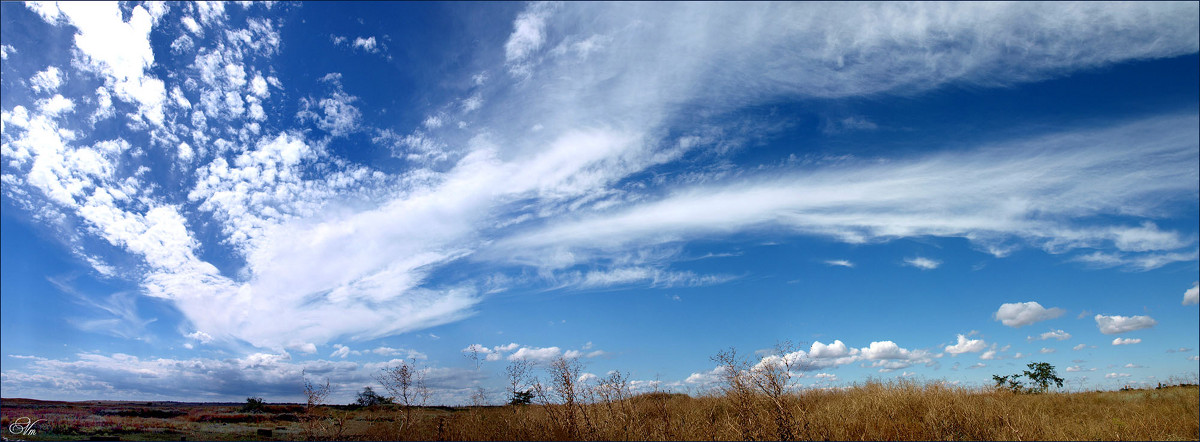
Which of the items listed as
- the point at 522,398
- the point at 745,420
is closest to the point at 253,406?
the point at 522,398

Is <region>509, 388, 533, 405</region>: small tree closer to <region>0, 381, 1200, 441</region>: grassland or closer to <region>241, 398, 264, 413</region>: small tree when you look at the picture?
<region>0, 381, 1200, 441</region>: grassland

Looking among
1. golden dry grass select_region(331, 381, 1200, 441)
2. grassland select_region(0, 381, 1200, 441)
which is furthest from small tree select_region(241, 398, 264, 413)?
golden dry grass select_region(331, 381, 1200, 441)

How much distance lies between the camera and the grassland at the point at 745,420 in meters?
16.7

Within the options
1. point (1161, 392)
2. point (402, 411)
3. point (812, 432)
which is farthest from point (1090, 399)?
point (402, 411)

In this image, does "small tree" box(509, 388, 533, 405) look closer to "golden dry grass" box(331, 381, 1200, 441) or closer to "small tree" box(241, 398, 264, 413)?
"golden dry grass" box(331, 381, 1200, 441)

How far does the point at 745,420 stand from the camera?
1783 centimetres

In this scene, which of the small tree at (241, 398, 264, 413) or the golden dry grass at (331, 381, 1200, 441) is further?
the small tree at (241, 398, 264, 413)

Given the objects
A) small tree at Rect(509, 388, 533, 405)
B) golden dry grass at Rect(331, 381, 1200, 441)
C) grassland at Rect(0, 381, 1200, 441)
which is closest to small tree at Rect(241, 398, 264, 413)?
grassland at Rect(0, 381, 1200, 441)

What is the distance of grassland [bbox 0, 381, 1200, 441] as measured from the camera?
16.7 meters

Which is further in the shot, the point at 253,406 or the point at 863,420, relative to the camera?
→ the point at 253,406

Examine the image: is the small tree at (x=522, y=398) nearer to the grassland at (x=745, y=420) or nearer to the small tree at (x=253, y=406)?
the grassland at (x=745, y=420)

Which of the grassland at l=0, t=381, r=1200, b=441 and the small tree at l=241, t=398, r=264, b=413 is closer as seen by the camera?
the grassland at l=0, t=381, r=1200, b=441

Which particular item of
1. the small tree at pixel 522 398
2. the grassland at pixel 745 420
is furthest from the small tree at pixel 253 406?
the small tree at pixel 522 398

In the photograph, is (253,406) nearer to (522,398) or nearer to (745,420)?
(522,398)
